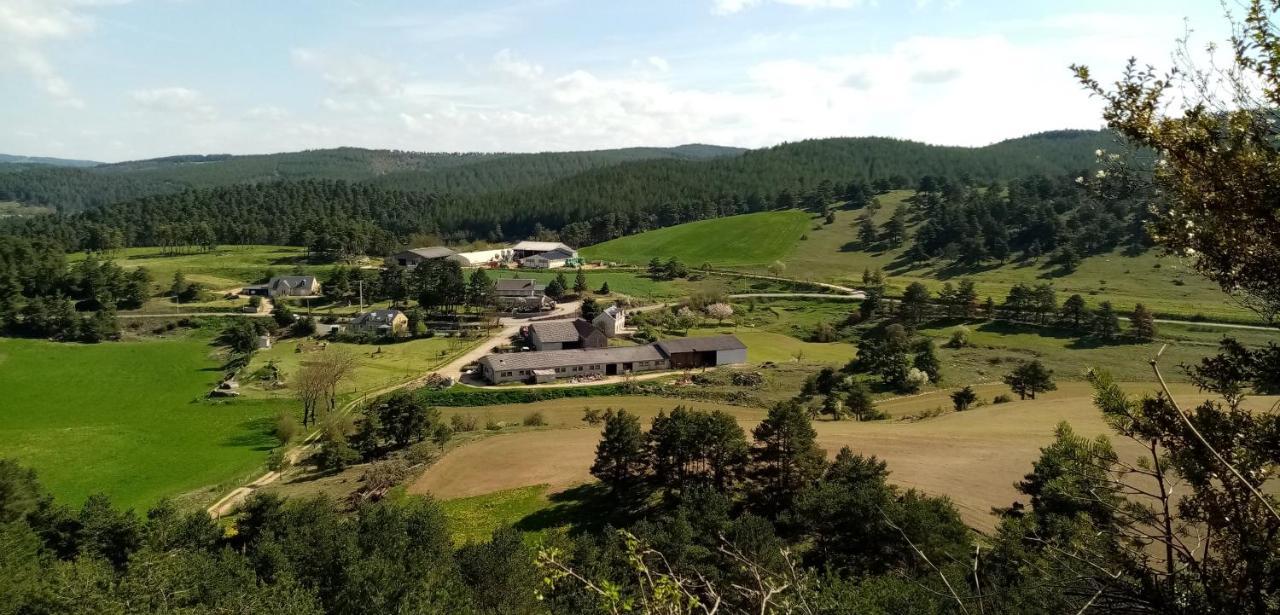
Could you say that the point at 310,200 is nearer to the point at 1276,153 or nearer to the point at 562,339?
the point at 562,339

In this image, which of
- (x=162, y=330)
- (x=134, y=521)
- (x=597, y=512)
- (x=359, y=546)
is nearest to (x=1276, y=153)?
(x=359, y=546)

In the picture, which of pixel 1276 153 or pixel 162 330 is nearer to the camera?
pixel 1276 153

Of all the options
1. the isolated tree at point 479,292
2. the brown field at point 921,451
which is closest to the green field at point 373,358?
the isolated tree at point 479,292

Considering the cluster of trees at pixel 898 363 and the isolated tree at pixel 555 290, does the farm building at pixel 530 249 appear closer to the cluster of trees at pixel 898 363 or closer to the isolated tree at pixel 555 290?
the isolated tree at pixel 555 290

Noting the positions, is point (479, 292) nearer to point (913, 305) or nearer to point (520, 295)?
point (520, 295)

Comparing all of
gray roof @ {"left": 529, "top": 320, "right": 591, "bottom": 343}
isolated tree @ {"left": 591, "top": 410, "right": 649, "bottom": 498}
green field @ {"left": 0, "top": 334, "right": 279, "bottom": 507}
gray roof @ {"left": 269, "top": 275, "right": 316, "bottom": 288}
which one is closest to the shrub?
green field @ {"left": 0, "top": 334, "right": 279, "bottom": 507}

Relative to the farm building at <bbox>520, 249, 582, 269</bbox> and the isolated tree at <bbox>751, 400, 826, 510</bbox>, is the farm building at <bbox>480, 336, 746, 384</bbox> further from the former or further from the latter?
the farm building at <bbox>520, 249, 582, 269</bbox>

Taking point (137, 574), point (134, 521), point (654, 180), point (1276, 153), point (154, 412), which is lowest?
point (154, 412)
